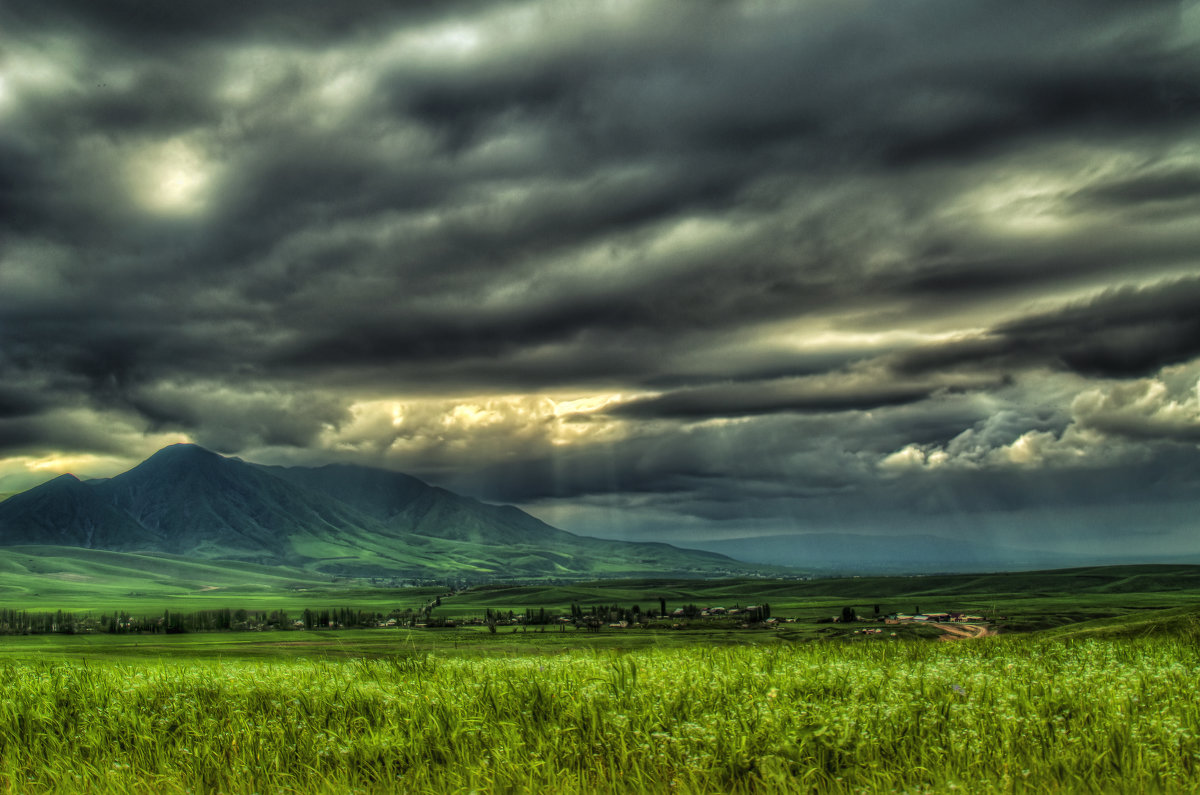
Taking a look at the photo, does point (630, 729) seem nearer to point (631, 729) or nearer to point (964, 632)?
point (631, 729)

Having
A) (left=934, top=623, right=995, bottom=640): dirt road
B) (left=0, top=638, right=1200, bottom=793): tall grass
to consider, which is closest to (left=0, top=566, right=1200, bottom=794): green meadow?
(left=0, top=638, right=1200, bottom=793): tall grass

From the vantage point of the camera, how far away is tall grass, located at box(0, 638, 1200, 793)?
6645mm

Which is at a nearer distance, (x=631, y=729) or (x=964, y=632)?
(x=631, y=729)

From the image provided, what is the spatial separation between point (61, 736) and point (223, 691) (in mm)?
1891

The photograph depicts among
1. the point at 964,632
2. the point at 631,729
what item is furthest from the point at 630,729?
the point at 964,632

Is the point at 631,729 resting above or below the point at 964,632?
above

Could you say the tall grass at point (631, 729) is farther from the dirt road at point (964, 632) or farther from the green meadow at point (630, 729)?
the dirt road at point (964, 632)

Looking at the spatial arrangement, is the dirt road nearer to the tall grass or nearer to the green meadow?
the green meadow

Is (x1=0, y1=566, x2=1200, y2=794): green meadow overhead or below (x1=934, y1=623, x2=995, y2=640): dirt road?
overhead

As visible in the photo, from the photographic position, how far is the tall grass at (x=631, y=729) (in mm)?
6645

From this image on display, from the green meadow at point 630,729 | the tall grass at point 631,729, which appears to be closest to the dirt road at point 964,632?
the green meadow at point 630,729

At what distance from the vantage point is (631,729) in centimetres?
771

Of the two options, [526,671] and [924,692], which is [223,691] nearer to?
[526,671]

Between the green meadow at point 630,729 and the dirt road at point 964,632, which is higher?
the green meadow at point 630,729
